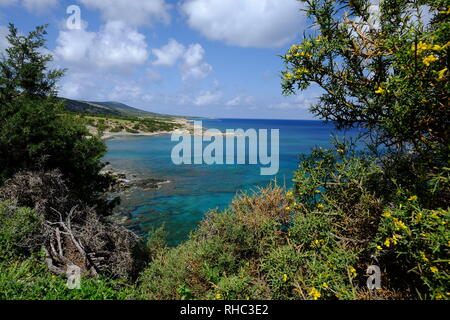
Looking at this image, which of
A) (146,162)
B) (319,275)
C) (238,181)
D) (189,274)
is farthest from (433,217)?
(146,162)

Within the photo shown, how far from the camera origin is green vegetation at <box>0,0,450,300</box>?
3191 millimetres

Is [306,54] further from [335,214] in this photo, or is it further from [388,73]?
[335,214]

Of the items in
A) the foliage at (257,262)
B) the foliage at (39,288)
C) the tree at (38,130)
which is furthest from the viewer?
the tree at (38,130)

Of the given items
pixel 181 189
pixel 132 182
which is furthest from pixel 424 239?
pixel 132 182

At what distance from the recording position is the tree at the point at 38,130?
939 centimetres

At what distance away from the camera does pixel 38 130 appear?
32.1 ft

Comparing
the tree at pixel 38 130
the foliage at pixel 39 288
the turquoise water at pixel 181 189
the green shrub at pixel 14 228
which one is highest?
the tree at pixel 38 130

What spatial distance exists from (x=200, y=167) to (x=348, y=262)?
104 ft

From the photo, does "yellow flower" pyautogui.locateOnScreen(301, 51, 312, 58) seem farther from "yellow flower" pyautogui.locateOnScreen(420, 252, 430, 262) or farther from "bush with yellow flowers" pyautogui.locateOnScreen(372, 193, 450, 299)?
"yellow flower" pyautogui.locateOnScreen(420, 252, 430, 262)

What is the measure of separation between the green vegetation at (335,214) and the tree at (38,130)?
46 cm

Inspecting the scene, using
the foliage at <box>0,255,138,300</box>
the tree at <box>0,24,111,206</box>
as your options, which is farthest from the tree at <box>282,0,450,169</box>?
the tree at <box>0,24,111,206</box>

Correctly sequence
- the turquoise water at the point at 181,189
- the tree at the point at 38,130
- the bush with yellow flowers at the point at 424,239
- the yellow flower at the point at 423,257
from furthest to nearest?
the turquoise water at the point at 181,189
the tree at the point at 38,130
the yellow flower at the point at 423,257
the bush with yellow flowers at the point at 424,239

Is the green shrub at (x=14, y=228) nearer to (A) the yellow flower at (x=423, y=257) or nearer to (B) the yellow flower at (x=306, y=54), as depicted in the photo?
(B) the yellow flower at (x=306, y=54)

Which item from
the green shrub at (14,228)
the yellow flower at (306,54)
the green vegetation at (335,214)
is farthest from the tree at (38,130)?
the yellow flower at (306,54)
